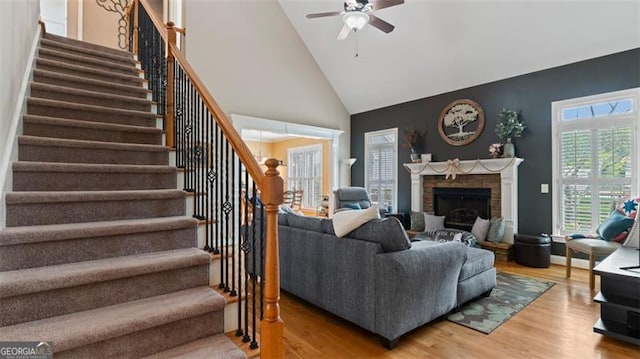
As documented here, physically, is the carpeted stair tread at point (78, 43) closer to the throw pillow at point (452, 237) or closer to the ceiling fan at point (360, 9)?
the ceiling fan at point (360, 9)

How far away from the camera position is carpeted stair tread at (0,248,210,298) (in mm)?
1497

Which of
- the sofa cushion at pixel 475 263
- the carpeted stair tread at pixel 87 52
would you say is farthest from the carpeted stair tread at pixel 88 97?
the sofa cushion at pixel 475 263

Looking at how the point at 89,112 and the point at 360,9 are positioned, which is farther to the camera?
the point at 360,9

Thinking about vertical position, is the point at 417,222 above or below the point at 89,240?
below

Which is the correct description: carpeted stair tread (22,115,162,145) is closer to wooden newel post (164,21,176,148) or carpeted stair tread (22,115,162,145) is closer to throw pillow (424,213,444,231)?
wooden newel post (164,21,176,148)

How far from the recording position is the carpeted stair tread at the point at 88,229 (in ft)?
5.52

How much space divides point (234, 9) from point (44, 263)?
5615 mm

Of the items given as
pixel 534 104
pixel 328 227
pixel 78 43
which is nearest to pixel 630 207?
pixel 534 104

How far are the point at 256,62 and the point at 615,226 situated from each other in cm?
606

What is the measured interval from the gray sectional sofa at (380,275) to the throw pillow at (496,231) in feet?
7.42

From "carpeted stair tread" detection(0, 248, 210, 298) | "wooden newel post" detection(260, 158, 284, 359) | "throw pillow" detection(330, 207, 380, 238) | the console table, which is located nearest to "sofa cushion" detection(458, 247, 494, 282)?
the console table

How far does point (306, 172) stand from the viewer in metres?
10.7

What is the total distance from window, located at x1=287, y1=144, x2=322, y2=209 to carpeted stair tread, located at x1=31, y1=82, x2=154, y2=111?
7100 mm

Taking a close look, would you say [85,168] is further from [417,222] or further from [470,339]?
[417,222]
